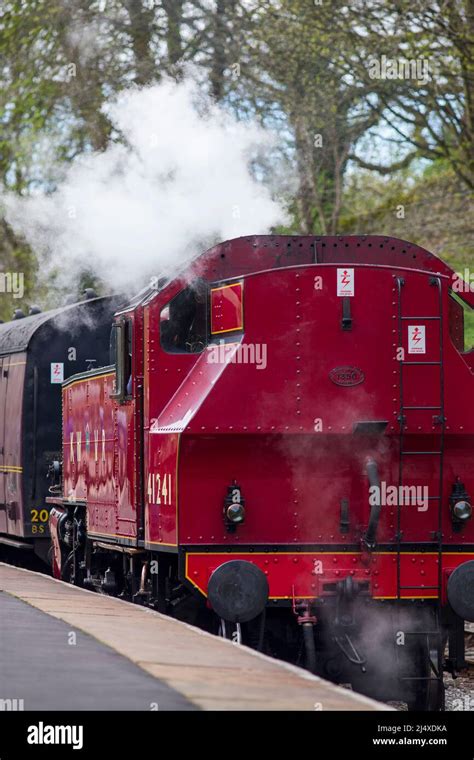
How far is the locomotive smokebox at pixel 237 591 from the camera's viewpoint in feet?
30.0

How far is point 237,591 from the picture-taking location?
9.17 metres

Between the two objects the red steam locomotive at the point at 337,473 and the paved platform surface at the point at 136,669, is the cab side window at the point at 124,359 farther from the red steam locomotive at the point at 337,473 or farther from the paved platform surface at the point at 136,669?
the paved platform surface at the point at 136,669

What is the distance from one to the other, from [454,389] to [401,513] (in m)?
0.93

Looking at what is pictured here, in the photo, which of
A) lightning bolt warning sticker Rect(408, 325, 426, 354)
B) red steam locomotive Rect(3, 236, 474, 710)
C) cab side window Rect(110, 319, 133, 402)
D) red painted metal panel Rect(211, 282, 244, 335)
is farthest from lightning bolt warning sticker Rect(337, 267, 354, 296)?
cab side window Rect(110, 319, 133, 402)

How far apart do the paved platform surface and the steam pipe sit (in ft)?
4.37

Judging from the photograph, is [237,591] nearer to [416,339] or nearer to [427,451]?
[427,451]

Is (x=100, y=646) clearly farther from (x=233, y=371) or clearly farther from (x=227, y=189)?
(x=227, y=189)

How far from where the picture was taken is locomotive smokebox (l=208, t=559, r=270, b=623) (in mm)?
9156

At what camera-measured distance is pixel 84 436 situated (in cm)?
1298

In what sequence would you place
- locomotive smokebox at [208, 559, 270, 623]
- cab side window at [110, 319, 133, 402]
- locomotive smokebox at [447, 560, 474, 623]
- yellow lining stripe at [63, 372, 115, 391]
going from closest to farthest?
locomotive smokebox at [208, 559, 270, 623], locomotive smokebox at [447, 560, 474, 623], cab side window at [110, 319, 133, 402], yellow lining stripe at [63, 372, 115, 391]

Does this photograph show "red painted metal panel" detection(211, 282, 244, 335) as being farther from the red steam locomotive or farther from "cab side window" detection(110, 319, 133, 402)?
"cab side window" detection(110, 319, 133, 402)

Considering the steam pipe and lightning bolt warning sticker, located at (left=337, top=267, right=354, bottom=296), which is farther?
lightning bolt warning sticker, located at (left=337, top=267, right=354, bottom=296)

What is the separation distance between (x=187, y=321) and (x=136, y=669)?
3.77m

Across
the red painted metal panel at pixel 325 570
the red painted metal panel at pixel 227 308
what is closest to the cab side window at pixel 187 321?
the red painted metal panel at pixel 227 308
